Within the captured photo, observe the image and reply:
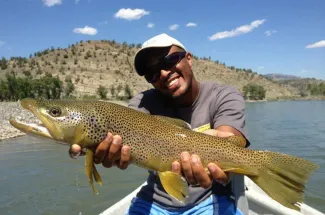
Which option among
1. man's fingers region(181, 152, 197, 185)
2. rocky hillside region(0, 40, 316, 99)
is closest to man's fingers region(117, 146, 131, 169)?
man's fingers region(181, 152, 197, 185)

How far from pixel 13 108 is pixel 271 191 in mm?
31328

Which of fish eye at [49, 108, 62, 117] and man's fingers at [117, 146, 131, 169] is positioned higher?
fish eye at [49, 108, 62, 117]

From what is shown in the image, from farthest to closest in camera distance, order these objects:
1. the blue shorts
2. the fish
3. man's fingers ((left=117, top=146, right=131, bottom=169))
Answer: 1. the blue shorts
2. man's fingers ((left=117, top=146, right=131, bottom=169))
3. the fish

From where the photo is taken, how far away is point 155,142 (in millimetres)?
3297

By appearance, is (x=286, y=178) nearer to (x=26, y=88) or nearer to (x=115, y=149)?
(x=115, y=149)

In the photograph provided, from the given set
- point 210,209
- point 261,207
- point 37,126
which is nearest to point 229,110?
point 210,209

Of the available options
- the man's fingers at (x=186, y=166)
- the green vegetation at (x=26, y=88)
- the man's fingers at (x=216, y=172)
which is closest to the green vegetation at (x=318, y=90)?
the green vegetation at (x=26, y=88)

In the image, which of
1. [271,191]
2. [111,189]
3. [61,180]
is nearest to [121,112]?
[271,191]

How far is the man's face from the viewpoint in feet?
13.0

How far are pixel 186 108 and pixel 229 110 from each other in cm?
56

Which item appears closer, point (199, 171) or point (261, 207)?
point (199, 171)

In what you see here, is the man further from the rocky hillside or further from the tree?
the tree

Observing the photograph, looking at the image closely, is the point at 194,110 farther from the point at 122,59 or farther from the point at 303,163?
the point at 122,59

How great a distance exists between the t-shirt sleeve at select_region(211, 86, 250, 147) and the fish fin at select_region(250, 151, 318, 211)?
0.63m
